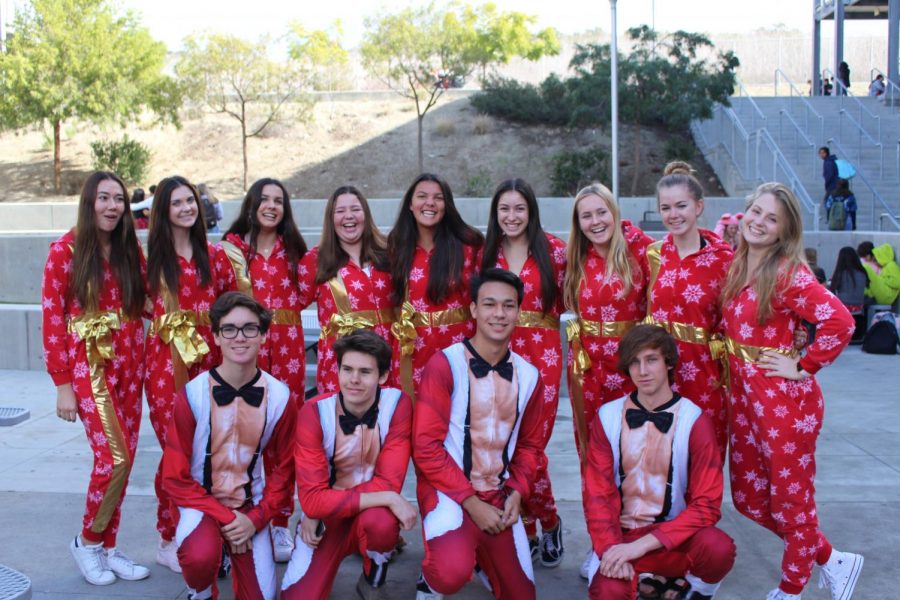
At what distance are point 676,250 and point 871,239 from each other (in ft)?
32.2

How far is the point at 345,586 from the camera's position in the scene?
163 inches

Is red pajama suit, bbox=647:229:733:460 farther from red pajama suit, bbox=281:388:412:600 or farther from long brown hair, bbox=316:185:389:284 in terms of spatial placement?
long brown hair, bbox=316:185:389:284

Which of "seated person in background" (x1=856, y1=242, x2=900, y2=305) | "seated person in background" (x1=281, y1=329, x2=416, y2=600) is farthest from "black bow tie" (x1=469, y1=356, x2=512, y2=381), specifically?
"seated person in background" (x1=856, y1=242, x2=900, y2=305)

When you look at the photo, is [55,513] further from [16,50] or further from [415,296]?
[16,50]

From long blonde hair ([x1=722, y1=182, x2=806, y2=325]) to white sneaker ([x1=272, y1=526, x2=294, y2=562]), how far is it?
2342 mm

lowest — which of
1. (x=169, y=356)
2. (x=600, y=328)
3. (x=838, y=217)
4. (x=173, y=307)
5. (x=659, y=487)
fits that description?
(x=659, y=487)

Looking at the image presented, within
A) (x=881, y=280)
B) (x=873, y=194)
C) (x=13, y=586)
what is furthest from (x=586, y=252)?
(x=873, y=194)

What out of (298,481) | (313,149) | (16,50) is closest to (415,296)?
(298,481)

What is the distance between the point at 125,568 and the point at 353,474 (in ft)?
3.87

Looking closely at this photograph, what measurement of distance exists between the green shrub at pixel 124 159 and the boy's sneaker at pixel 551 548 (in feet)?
88.2

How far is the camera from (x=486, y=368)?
4020mm

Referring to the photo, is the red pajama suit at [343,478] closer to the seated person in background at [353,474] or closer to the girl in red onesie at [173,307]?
the seated person in background at [353,474]

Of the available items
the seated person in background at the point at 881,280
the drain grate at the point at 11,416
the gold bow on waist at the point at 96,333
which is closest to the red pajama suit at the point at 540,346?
the gold bow on waist at the point at 96,333

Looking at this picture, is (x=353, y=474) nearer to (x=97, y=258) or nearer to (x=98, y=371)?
(x=98, y=371)
